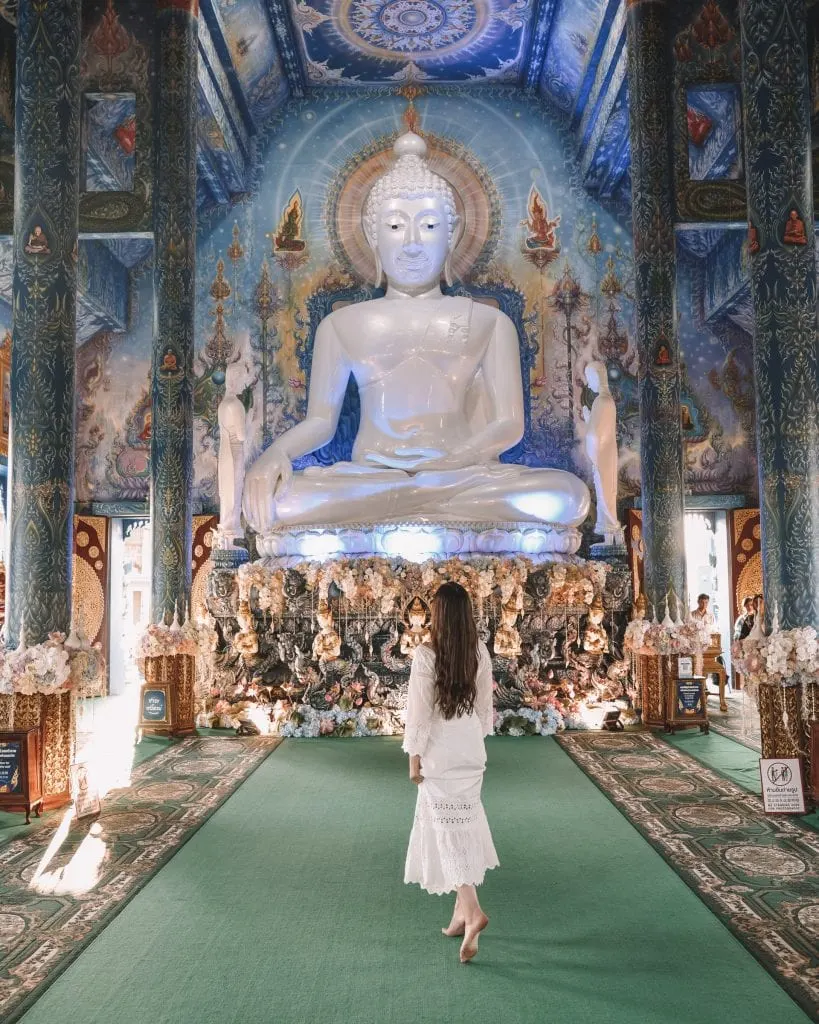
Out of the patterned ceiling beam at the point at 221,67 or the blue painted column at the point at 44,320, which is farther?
the patterned ceiling beam at the point at 221,67

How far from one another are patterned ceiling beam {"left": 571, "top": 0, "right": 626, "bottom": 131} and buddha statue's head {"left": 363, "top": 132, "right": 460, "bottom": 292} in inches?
73.5

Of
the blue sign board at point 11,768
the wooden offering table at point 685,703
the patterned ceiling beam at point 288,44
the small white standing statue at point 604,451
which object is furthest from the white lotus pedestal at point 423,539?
the patterned ceiling beam at point 288,44

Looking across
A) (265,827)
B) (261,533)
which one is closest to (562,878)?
(265,827)

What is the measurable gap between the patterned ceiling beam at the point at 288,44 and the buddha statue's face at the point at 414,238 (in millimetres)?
2206

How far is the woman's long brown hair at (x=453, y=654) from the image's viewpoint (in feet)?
9.74

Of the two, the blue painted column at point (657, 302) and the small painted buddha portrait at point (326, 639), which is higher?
the blue painted column at point (657, 302)

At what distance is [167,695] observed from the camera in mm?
6938

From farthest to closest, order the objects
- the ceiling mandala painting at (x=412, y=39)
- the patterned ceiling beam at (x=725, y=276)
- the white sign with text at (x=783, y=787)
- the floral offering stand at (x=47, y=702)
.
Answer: the ceiling mandala painting at (x=412, y=39)
the patterned ceiling beam at (x=725, y=276)
the floral offering stand at (x=47, y=702)
the white sign with text at (x=783, y=787)

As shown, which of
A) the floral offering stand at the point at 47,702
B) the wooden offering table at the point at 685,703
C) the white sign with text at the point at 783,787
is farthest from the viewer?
the wooden offering table at the point at 685,703

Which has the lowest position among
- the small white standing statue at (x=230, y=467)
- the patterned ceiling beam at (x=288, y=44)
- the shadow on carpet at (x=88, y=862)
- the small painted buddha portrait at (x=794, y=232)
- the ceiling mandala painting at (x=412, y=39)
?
the shadow on carpet at (x=88, y=862)

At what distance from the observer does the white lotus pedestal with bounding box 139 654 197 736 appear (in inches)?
273

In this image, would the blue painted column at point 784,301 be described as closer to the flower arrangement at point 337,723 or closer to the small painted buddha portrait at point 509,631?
the small painted buddha portrait at point 509,631

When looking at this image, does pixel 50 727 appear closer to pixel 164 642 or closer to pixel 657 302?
pixel 164 642

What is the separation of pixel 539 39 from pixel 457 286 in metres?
2.74
